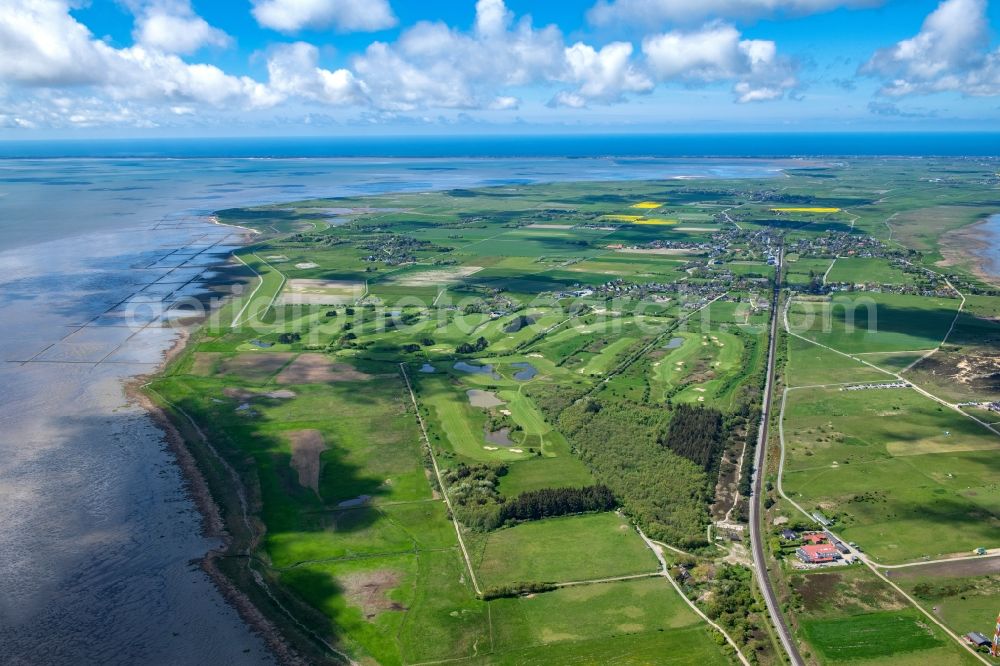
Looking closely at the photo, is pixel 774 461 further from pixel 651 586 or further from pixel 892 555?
pixel 651 586

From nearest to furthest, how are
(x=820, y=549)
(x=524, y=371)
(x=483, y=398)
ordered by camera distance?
(x=820, y=549) < (x=483, y=398) < (x=524, y=371)

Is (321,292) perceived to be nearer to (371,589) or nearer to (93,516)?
(93,516)

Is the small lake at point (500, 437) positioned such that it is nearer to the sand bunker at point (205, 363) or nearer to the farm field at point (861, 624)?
the farm field at point (861, 624)

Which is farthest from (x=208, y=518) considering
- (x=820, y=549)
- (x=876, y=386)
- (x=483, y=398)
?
(x=876, y=386)

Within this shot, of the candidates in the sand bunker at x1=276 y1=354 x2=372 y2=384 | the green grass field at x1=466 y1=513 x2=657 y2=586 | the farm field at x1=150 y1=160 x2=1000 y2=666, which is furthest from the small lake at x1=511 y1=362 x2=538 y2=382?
the green grass field at x1=466 y1=513 x2=657 y2=586

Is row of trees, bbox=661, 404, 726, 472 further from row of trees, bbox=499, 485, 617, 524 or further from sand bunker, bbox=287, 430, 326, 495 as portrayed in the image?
sand bunker, bbox=287, 430, 326, 495

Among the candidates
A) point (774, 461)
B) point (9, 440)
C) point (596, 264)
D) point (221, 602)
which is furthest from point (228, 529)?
point (596, 264)
